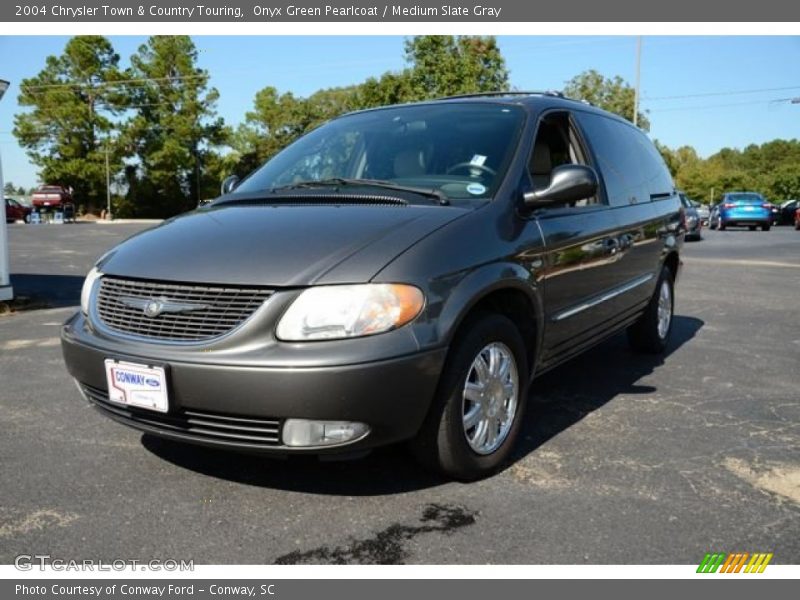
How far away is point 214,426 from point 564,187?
6.19 feet

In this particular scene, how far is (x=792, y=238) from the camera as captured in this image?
21609 mm

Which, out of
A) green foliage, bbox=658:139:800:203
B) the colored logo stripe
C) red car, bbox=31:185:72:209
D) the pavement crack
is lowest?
the colored logo stripe

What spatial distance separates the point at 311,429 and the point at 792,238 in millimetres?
22978

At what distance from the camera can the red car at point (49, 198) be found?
39844 millimetres

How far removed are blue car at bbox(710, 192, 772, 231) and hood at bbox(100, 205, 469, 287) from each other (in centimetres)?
2655

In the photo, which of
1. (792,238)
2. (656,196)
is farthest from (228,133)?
(656,196)

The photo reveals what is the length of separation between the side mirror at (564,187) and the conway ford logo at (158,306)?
1611 mm

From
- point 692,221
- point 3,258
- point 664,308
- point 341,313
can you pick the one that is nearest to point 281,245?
point 341,313

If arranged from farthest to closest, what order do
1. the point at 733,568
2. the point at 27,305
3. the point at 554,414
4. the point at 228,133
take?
the point at 228,133
the point at 27,305
the point at 554,414
the point at 733,568

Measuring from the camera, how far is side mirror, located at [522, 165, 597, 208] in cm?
324

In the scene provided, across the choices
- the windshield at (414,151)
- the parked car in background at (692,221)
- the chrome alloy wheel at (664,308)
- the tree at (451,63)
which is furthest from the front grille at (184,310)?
the tree at (451,63)

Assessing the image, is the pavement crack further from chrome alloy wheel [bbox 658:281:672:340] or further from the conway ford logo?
chrome alloy wheel [bbox 658:281:672:340]

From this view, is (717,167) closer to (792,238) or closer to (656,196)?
(792,238)

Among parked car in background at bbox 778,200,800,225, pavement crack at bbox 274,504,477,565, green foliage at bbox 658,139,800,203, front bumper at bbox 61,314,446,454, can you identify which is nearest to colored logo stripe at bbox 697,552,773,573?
pavement crack at bbox 274,504,477,565
